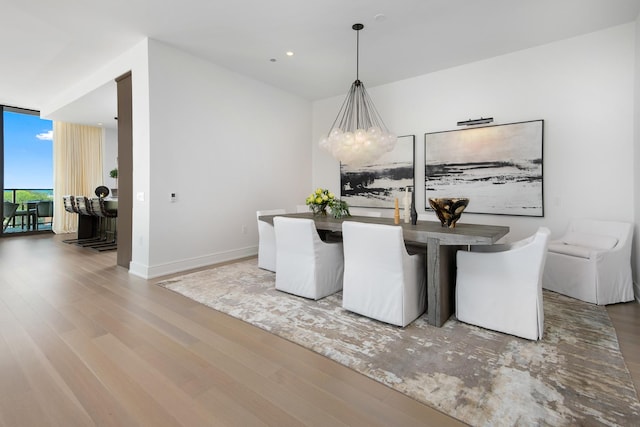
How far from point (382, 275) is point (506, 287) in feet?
3.12

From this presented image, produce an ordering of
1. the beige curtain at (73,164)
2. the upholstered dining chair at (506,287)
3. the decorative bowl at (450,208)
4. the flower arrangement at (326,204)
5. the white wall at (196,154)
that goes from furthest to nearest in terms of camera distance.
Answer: the beige curtain at (73,164) → the white wall at (196,154) → the flower arrangement at (326,204) → the decorative bowl at (450,208) → the upholstered dining chair at (506,287)

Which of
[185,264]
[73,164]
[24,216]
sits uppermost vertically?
[73,164]

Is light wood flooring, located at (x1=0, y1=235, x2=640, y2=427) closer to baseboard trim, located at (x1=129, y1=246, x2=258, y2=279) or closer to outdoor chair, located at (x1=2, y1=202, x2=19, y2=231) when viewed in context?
baseboard trim, located at (x1=129, y1=246, x2=258, y2=279)

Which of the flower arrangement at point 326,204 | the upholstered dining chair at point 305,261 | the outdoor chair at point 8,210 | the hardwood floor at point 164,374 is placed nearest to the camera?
the hardwood floor at point 164,374

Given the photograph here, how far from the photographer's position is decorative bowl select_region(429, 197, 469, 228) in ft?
8.94

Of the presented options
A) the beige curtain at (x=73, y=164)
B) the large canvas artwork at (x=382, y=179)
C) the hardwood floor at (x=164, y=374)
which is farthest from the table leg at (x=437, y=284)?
the beige curtain at (x=73, y=164)

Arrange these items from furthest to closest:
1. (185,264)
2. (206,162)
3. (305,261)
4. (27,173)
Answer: (27,173), (206,162), (185,264), (305,261)

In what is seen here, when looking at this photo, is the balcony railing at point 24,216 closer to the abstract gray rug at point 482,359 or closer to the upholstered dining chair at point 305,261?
the abstract gray rug at point 482,359

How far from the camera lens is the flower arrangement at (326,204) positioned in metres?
3.81

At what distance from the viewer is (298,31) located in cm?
368

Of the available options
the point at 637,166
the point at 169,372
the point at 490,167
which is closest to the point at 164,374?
the point at 169,372

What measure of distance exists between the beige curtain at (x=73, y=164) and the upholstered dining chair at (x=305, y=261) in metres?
7.25

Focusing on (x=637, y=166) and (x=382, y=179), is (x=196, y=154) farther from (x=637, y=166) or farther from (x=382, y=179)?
(x=637, y=166)

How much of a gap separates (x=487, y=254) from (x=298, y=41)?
3.35 m
